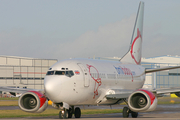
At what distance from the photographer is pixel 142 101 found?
925 inches

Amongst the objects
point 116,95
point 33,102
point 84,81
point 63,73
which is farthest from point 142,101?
point 33,102

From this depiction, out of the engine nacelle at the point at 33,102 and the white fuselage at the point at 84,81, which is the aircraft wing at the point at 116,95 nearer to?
the white fuselage at the point at 84,81

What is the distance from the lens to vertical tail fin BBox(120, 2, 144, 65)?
3550 centimetres

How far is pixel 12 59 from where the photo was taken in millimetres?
97500

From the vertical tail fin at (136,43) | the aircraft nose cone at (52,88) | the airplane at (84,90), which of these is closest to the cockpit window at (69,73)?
the airplane at (84,90)

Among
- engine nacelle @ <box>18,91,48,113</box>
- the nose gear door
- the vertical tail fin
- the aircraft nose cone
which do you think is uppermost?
the vertical tail fin

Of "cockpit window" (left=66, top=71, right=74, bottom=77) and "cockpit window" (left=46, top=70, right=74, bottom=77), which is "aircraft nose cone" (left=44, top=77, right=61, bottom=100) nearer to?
"cockpit window" (left=46, top=70, right=74, bottom=77)

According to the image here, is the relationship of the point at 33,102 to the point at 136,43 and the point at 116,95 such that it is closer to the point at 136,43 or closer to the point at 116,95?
the point at 116,95

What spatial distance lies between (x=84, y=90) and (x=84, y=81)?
620mm

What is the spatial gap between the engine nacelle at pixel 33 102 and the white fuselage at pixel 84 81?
2.48 m

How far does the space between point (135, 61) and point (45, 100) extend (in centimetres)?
1534

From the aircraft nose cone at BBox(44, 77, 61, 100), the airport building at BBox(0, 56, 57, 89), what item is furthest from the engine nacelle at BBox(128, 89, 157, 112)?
the airport building at BBox(0, 56, 57, 89)

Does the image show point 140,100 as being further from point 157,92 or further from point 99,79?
point 99,79

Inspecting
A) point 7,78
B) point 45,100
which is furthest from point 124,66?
point 7,78
